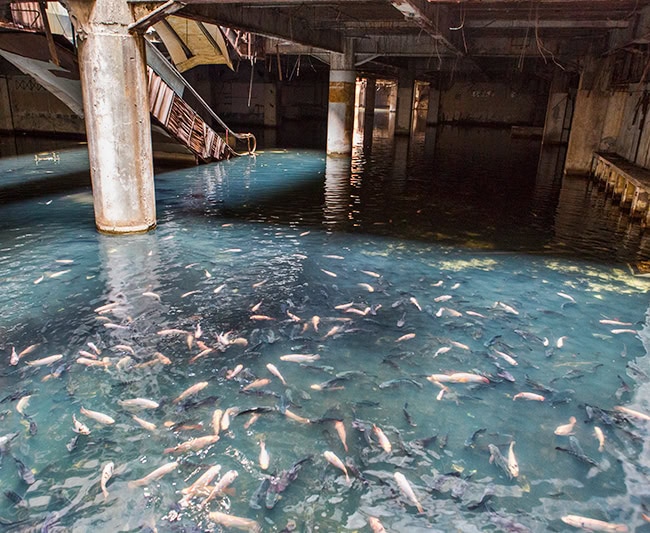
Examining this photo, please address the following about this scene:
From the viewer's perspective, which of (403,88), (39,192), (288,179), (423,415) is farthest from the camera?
(403,88)

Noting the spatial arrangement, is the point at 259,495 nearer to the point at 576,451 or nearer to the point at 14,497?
the point at 14,497

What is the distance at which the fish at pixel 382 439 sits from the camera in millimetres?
4977

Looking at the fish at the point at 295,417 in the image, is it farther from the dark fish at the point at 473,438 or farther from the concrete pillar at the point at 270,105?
the concrete pillar at the point at 270,105

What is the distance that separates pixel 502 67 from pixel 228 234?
30558mm

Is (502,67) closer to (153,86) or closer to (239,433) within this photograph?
(153,86)

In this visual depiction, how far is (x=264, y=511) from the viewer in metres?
4.24

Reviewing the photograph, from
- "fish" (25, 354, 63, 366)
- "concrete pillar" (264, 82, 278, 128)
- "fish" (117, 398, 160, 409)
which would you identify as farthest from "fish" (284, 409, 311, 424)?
"concrete pillar" (264, 82, 278, 128)

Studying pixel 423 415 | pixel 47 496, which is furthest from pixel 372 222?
pixel 47 496

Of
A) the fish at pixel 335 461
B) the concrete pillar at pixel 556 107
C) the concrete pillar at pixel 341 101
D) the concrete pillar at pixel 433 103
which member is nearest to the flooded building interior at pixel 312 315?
the fish at pixel 335 461

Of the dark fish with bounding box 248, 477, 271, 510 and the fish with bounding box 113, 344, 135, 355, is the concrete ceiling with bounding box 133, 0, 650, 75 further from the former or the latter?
the dark fish with bounding box 248, 477, 271, 510

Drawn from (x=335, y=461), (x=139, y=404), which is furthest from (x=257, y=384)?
(x=335, y=461)

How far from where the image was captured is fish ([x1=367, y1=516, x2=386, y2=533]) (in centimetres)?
404

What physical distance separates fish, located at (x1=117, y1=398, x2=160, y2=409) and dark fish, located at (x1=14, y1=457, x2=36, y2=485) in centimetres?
108

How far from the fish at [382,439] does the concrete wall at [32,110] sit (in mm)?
28949
